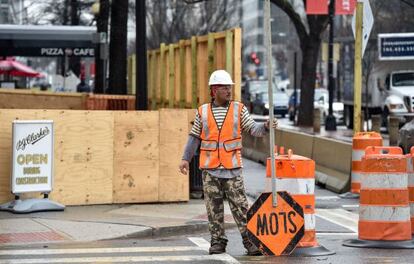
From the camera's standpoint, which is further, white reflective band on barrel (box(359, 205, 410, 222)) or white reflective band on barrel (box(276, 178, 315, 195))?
white reflective band on barrel (box(359, 205, 410, 222))

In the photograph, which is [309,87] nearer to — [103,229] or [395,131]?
[395,131]

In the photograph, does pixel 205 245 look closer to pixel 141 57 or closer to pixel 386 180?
pixel 386 180

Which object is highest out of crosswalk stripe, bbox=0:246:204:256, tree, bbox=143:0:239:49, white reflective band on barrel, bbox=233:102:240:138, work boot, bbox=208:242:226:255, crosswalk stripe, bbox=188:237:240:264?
tree, bbox=143:0:239:49

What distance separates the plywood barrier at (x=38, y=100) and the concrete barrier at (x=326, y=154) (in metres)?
4.73

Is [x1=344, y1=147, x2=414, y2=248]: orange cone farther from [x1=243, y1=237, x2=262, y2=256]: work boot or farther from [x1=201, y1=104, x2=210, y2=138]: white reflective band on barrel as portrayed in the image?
[x1=201, y1=104, x2=210, y2=138]: white reflective band on barrel

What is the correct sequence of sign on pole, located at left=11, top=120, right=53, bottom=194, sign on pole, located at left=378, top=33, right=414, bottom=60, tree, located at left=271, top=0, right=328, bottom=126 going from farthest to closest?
tree, located at left=271, top=0, right=328, bottom=126 → sign on pole, located at left=378, top=33, right=414, bottom=60 → sign on pole, located at left=11, top=120, right=53, bottom=194

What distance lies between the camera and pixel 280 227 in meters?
8.55

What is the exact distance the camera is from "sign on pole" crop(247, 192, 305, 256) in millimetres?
8555

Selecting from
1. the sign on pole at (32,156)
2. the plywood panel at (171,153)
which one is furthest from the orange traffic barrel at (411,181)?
the sign on pole at (32,156)

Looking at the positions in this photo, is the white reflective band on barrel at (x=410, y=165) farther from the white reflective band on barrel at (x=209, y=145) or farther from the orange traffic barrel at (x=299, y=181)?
the white reflective band on barrel at (x=209, y=145)

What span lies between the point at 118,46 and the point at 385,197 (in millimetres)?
12213

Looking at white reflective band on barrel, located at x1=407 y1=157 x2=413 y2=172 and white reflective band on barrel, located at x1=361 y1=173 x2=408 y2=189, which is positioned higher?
white reflective band on barrel, located at x1=407 y1=157 x2=413 y2=172

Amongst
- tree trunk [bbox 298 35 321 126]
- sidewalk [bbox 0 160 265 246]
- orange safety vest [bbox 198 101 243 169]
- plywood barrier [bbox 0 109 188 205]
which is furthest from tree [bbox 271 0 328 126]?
orange safety vest [bbox 198 101 243 169]

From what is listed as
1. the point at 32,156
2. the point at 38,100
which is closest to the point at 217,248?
the point at 32,156
